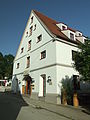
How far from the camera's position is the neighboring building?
1365 centimetres

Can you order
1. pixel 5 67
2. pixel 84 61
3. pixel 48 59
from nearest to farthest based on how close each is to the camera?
pixel 84 61 → pixel 48 59 → pixel 5 67

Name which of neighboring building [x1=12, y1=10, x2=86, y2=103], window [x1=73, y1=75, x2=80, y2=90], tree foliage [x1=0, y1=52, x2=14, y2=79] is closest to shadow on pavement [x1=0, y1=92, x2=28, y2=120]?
neighboring building [x1=12, y1=10, x2=86, y2=103]

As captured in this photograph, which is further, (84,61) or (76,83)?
(76,83)

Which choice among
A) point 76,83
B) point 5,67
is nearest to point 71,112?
point 76,83

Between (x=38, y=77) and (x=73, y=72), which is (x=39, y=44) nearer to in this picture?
(x=38, y=77)

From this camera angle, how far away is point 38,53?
57.4 feet

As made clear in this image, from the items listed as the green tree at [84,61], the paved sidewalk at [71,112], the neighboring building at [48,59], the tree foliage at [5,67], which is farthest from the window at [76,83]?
the tree foliage at [5,67]

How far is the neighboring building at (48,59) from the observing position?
13.6 meters

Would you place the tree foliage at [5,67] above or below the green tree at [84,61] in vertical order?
above

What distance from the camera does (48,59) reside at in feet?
49.1

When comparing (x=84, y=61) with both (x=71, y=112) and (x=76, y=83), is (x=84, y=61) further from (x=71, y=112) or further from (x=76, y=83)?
(x=76, y=83)

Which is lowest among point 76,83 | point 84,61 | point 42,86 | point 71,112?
point 71,112

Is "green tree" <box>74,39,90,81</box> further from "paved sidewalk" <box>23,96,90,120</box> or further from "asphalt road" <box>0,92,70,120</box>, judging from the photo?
"asphalt road" <box>0,92,70,120</box>

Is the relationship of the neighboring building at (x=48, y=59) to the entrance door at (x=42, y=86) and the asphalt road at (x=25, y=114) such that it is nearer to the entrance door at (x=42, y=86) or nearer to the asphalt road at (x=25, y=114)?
the entrance door at (x=42, y=86)
